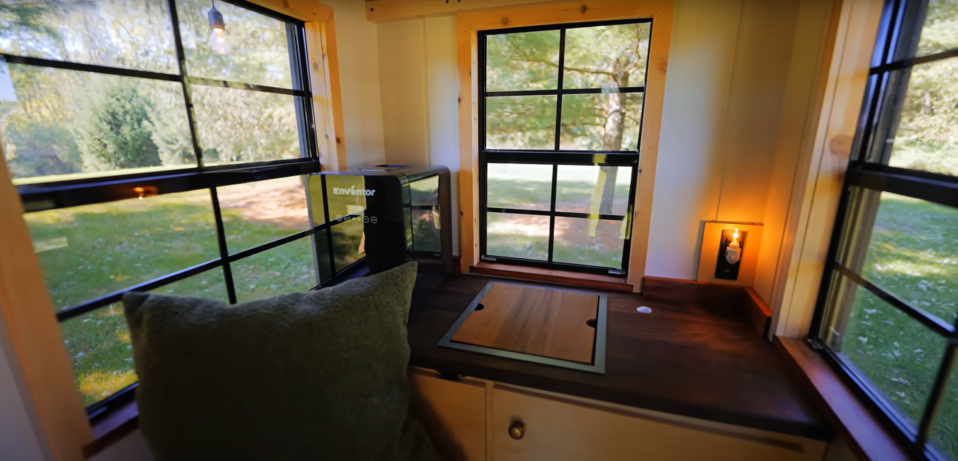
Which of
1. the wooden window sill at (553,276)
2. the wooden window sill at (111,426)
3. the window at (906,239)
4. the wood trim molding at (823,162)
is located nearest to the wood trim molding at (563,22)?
the wooden window sill at (553,276)

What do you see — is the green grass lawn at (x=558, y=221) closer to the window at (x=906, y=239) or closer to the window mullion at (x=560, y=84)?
the window mullion at (x=560, y=84)

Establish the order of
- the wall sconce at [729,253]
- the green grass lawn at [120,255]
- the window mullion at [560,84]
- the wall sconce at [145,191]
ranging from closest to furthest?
the green grass lawn at [120,255], the wall sconce at [145,191], the wall sconce at [729,253], the window mullion at [560,84]

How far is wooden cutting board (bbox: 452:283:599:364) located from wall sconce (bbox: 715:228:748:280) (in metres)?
0.51

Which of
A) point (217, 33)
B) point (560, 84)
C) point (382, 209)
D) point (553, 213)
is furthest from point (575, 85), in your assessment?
point (217, 33)

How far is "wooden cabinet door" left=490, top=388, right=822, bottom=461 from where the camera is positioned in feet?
3.04

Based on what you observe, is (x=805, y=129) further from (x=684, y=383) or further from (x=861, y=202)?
(x=684, y=383)

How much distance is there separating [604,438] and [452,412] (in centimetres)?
47

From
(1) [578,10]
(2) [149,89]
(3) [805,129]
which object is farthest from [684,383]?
(2) [149,89]

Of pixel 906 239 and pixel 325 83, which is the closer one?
pixel 906 239

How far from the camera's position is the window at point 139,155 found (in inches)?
31.0

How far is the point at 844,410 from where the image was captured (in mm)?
840

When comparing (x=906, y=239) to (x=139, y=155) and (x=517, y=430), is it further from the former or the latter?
(x=139, y=155)

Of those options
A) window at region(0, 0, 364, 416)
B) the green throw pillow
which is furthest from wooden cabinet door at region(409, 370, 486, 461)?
window at region(0, 0, 364, 416)

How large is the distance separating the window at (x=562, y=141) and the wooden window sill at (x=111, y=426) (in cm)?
138
